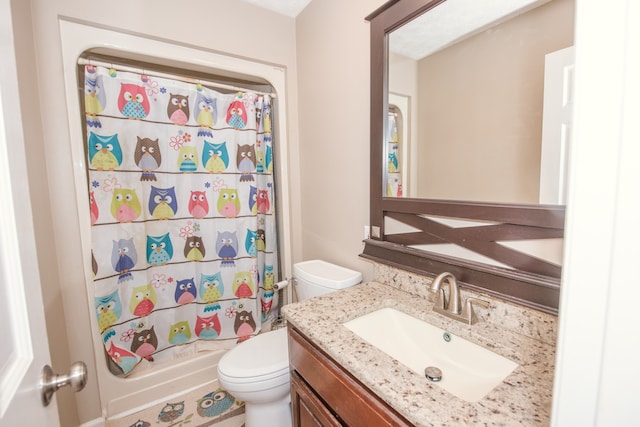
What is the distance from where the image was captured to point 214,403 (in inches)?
67.2

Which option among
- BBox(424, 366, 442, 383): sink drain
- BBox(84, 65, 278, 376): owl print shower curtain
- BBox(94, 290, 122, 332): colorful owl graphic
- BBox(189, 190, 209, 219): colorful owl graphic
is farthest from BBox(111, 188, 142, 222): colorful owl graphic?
BBox(424, 366, 442, 383): sink drain

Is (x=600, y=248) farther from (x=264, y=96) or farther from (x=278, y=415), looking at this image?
(x=264, y=96)

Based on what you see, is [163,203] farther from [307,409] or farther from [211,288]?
[307,409]

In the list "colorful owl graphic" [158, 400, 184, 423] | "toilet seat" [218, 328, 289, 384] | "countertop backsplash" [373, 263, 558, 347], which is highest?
"countertop backsplash" [373, 263, 558, 347]

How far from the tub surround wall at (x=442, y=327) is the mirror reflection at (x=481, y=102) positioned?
0.39 metres

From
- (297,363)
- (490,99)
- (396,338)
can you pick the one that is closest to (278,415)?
(297,363)

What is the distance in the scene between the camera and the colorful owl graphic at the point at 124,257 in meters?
1.56

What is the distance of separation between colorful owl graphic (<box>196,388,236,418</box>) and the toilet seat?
51 cm

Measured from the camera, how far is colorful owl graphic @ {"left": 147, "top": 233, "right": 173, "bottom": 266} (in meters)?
1.71

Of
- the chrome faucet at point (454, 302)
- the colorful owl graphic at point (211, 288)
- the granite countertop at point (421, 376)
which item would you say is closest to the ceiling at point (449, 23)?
the chrome faucet at point (454, 302)

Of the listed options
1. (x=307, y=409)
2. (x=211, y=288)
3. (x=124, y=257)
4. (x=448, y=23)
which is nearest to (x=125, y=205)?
(x=124, y=257)

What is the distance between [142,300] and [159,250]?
30cm

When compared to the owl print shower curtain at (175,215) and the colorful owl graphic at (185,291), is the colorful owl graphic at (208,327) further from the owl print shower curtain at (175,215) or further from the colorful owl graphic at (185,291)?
the colorful owl graphic at (185,291)

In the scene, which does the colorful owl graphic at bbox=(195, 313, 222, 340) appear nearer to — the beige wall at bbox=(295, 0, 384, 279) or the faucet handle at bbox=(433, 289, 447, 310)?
the beige wall at bbox=(295, 0, 384, 279)
